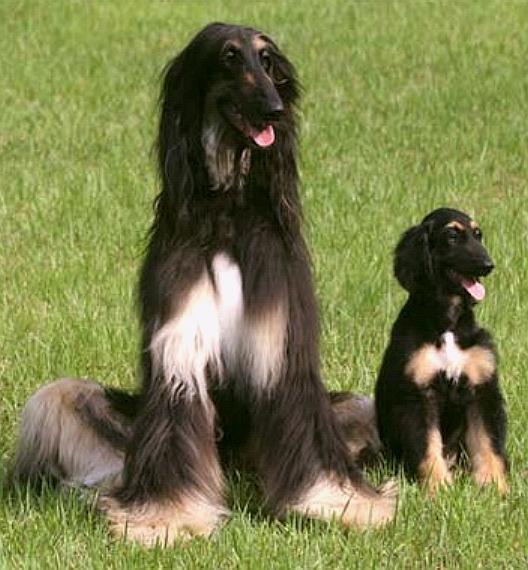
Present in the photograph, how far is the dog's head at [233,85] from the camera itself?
482 cm

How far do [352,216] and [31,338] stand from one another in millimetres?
2919

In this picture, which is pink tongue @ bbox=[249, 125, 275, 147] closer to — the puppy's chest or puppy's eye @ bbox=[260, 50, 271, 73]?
puppy's eye @ bbox=[260, 50, 271, 73]

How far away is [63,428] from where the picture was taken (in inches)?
216

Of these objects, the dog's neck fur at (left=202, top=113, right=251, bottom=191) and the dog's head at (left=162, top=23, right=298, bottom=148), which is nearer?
the dog's head at (left=162, top=23, right=298, bottom=148)

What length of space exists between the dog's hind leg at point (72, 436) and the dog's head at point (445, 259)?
46.3 inches

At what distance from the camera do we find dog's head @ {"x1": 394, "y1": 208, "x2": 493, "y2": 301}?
18.0 feet

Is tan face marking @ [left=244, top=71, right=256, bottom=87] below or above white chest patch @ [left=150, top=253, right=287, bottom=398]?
above

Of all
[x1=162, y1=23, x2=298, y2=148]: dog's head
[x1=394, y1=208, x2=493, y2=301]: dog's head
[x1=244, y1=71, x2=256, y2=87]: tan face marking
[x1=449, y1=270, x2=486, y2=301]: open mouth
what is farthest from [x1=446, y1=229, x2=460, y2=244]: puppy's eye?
[x1=244, y1=71, x2=256, y2=87]: tan face marking

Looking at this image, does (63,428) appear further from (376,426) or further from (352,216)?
(352,216)

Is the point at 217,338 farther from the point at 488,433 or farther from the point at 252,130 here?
the point at 488,433

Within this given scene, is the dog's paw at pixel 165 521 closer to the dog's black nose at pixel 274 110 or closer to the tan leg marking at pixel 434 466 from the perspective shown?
the tan leg marking at pixel 434 466

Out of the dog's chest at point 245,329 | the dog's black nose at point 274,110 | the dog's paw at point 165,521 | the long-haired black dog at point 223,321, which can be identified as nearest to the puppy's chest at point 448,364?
the long-haired black dog at point 223,321

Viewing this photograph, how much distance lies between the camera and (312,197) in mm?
10250

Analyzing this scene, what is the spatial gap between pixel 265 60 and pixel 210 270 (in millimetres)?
706
